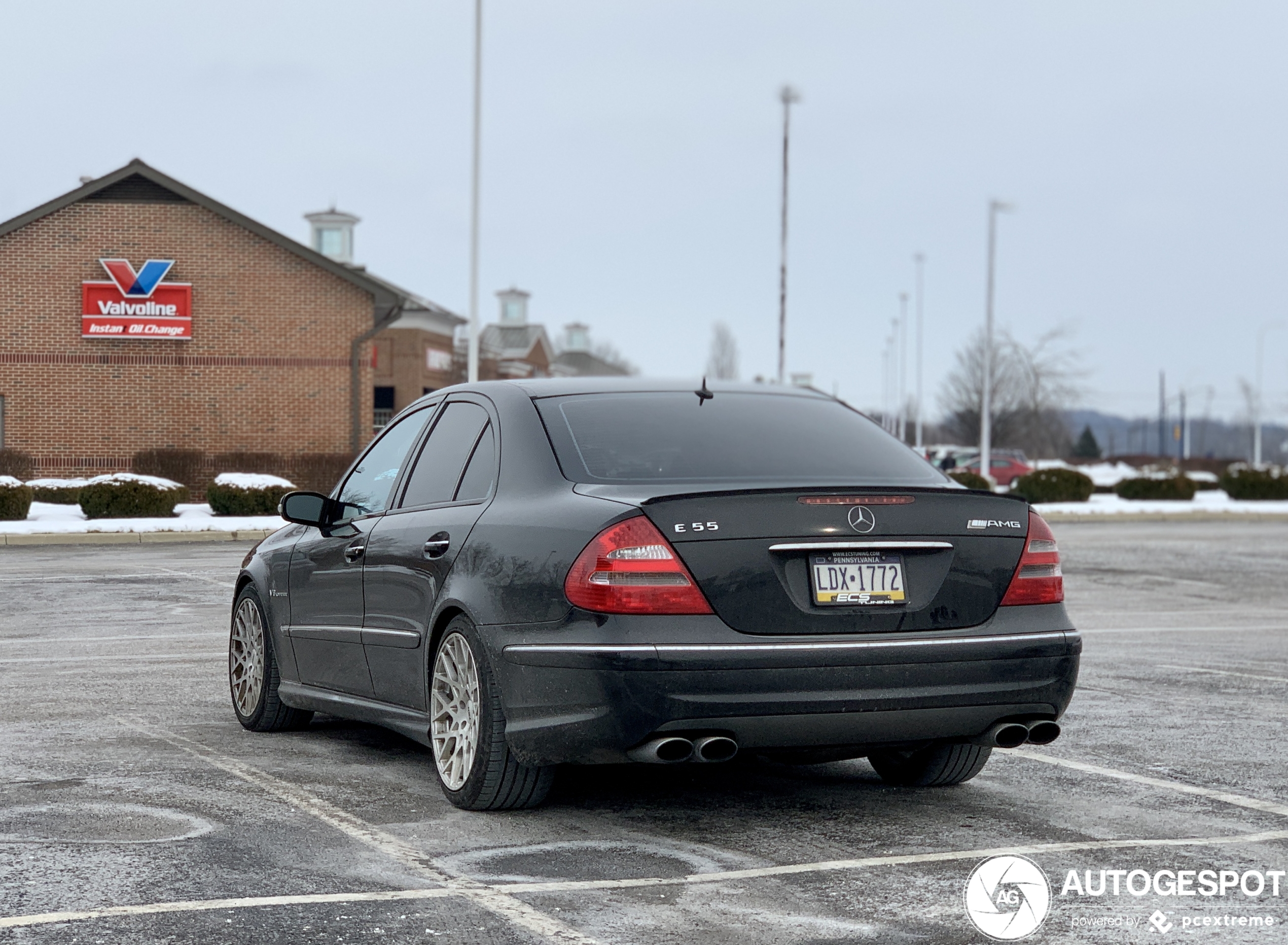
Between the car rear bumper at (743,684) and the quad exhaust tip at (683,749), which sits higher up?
the car rear bumper at (743,684)

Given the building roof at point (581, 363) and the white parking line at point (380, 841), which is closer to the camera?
the white parking line at point (380, 841)

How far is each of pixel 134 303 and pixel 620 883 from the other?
3352 cm

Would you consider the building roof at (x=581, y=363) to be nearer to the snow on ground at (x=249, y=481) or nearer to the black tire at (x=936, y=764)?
the snow on ground at (x=249, y=481)

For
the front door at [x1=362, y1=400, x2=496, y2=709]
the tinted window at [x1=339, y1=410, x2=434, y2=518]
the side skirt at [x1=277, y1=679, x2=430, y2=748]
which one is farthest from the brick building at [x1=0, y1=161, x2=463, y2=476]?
the front door at [x1=362, y1=400, x2=496, y2=709]

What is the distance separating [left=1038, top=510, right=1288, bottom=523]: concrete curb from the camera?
34.7 metres

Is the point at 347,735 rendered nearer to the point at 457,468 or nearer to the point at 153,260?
the point at 457,468

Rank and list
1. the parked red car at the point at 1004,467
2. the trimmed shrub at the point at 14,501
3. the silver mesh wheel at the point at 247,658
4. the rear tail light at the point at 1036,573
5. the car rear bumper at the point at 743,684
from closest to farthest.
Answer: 1. the car rear bumper at the point at 743,684
2. the rear tail light at the point at 1036,573
3. the silver mesh wheel at the point at 247,658
4. the trimmed shrub at the point at 14,501
5. the parked red car at the point at 1004,467

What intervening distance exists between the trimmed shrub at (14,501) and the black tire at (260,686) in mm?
19825

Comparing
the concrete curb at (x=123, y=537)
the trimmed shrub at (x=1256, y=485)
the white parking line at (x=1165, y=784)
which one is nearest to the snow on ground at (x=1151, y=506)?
the trimmed shrub at (x=1256, y=485)

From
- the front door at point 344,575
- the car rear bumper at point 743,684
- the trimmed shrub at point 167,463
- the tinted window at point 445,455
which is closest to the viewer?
the car rear bumper at point 743,684

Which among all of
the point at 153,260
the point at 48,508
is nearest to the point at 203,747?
the point at 48,508

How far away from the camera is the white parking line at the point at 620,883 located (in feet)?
14.0

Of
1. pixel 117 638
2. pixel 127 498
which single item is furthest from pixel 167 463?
pixel 117 638

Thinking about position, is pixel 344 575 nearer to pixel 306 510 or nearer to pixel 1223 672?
pixel 306 510
